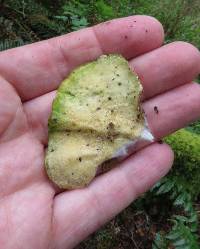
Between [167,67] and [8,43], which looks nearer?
[167,67]

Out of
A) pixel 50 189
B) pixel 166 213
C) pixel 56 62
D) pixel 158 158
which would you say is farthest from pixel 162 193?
pixel 56 62

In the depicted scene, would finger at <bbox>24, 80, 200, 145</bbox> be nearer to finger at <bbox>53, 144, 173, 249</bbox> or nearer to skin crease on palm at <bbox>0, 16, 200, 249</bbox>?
skin crease on palm at <bbox>0, 16, 200, 249</bbox>

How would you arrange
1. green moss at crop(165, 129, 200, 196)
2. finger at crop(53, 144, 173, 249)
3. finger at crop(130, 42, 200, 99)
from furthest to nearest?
1. green moss at crop(165, 129, 200, 196)
2. finger at crop(130, 42, 200, 99)
3. finger at crop(53, 144, 173, 249)

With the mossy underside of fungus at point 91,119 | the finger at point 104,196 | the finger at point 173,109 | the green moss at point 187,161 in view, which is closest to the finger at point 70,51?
the mossy underside of fungus at point 91,119

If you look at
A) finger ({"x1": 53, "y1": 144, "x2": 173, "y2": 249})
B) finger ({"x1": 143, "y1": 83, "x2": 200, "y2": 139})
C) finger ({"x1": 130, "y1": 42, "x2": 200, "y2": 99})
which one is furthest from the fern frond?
finger ({"x1": 53, "y1": 144, "x2": 173, "y2": 249})

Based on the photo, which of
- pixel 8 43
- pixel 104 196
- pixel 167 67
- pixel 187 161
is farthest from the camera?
pixel 8 43

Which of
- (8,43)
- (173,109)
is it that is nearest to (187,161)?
(173,109)

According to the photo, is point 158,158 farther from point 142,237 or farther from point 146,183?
point 142,237

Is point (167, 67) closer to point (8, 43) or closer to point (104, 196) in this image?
point (104, 196)
